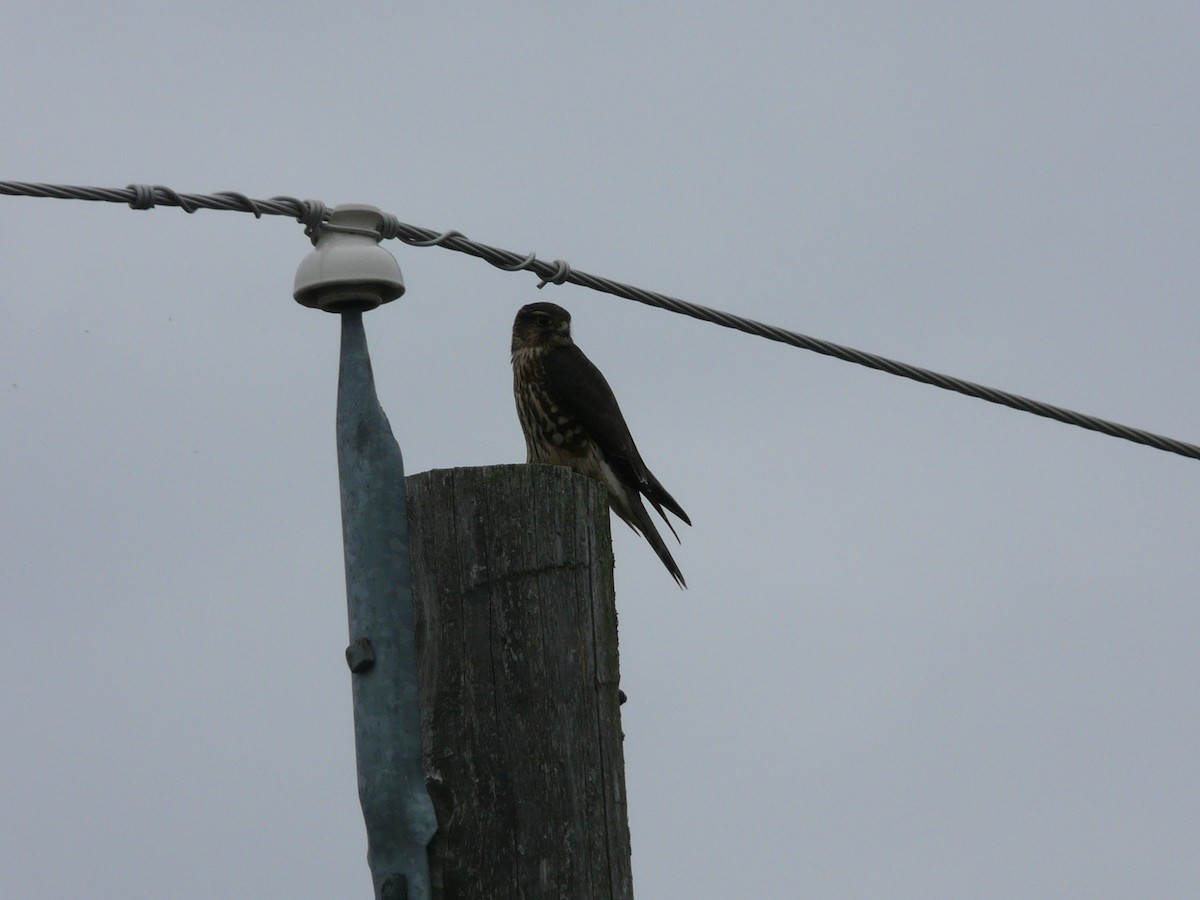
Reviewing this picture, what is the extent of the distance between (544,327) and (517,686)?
4192 mm

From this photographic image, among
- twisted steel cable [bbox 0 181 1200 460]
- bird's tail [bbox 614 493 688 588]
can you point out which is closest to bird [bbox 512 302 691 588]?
bird's tail [bbox 614 493 688 588]

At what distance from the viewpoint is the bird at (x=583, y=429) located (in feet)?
19.7

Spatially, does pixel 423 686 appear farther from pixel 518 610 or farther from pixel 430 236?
pixel 430 236

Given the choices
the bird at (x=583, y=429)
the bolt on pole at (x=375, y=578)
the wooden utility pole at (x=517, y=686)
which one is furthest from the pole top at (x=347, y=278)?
the bird at (x=583, y=429)

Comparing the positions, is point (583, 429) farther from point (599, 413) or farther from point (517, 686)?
point (517, 686)

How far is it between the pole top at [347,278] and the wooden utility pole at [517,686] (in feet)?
1.04

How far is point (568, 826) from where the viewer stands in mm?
2303

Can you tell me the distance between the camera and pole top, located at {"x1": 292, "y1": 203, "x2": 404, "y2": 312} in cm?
245

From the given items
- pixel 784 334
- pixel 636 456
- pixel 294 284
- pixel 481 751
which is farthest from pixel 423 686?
pixel 636 456

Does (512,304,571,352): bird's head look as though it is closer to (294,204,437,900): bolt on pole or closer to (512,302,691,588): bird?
(512,302,691,588): bird

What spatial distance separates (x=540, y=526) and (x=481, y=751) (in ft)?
1.23

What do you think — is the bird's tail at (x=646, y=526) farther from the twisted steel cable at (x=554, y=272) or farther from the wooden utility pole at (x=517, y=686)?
the wooden utility pole at (x=517, y=686)

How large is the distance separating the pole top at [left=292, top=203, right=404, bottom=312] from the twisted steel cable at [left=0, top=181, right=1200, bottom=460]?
0.16 meters

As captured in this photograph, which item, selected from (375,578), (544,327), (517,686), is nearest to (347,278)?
(375,578)
